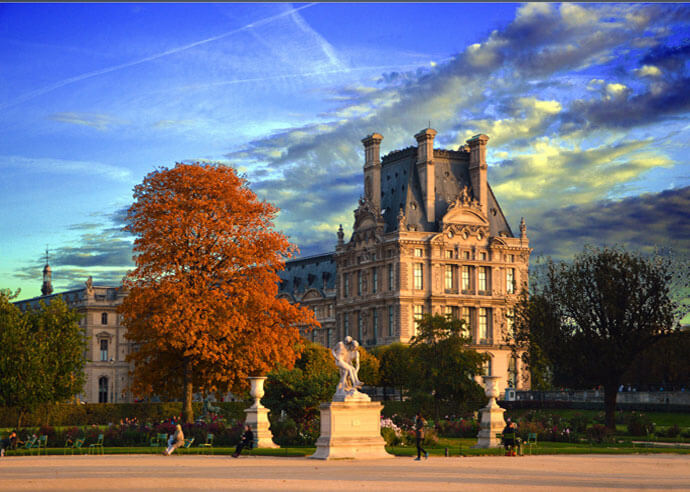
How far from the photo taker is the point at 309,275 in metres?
132

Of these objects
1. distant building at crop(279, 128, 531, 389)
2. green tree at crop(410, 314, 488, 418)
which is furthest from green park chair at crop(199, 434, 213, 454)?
distant building at crop(279, 128, 531, 389)

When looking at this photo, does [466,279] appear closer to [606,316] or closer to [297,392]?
[606,316]

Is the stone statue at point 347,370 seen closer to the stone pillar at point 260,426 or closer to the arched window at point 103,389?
the stone pillar at point 260,426

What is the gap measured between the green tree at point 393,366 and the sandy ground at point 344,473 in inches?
2053

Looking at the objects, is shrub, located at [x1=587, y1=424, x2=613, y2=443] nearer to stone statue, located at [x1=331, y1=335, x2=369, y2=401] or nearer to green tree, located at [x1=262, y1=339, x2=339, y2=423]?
green tree, located at [x1=262, y1=339, x2=339, y2=423]

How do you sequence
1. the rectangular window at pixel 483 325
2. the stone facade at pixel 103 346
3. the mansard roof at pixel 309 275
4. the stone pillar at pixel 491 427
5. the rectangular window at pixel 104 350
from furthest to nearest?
the rectangular window at pixel 104 350 → the stone facade at pixel 103 346 → the mansard roof at pixel 309 275 → the rectangular window at pixel 483 325 → the stone pillar at pixel 491 427

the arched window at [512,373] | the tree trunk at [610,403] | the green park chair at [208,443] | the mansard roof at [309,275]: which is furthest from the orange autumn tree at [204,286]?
the mansard roof at [309,275]

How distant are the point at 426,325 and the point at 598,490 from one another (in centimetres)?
5458

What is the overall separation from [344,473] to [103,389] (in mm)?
116556

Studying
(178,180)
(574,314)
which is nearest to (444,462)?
(178,180)

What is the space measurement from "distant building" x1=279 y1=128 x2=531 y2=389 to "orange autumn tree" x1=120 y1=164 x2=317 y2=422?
2095 inches

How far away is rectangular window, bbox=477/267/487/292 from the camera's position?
109562 mm

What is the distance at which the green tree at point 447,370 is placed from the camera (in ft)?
237

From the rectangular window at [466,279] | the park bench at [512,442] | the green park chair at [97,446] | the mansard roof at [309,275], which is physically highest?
the mansard roof at [309,275]
